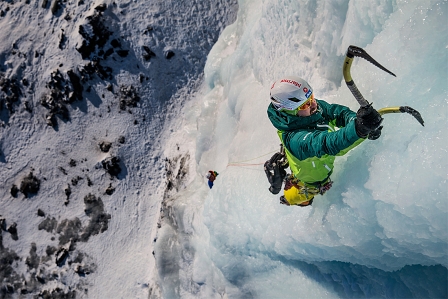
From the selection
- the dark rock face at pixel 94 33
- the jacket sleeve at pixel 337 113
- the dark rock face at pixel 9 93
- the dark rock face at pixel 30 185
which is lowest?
the dark rock face at pixel 30 185

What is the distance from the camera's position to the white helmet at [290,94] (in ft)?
16.3

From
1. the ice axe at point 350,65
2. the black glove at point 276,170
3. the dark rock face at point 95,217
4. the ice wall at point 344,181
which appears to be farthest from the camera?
the dark rock face at point 95,217

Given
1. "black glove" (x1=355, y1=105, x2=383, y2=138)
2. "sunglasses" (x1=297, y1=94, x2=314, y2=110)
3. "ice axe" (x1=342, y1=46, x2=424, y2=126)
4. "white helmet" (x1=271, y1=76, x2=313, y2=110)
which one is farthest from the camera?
"sunglasses" (x1=297, y1=94, x2=314, y2=110)

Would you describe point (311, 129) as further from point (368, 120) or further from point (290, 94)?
point (368, 120)

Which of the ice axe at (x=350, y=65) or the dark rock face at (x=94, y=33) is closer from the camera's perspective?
the ice axe at (x=350, y=65)

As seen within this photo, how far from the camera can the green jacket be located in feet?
14.4

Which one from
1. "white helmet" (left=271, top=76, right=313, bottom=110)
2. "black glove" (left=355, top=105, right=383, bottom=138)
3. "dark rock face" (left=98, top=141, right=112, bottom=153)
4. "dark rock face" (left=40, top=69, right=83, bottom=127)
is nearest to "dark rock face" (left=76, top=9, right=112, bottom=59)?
"dark rock face" (left=40, top=69, right=83, bottom=127)

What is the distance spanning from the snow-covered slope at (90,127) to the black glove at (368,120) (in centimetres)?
1423

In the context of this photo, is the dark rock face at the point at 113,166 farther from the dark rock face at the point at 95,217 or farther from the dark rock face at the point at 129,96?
the dark rock face at the point at 129,96

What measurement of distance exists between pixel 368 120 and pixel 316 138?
0.82 meters

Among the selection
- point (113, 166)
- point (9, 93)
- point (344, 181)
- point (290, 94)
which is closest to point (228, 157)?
point (344, 181)

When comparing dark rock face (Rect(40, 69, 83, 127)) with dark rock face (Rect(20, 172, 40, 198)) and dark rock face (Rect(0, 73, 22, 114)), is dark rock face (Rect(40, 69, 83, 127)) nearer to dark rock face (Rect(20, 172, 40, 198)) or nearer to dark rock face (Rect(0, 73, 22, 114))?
dark rock face (Rect(0, 73, 22, 114))

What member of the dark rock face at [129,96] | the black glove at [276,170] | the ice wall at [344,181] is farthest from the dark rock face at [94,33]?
the black glove at [276,170]

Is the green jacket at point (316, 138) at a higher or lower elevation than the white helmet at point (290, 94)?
lower
